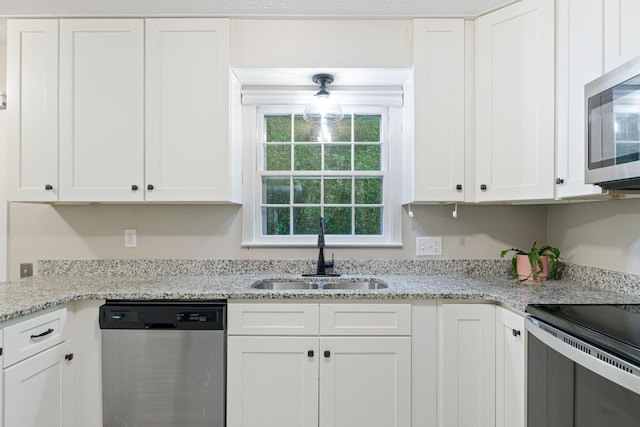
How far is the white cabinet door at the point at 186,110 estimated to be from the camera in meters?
2.00

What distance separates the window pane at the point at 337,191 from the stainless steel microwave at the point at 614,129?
4.38 feet

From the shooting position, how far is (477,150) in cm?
200

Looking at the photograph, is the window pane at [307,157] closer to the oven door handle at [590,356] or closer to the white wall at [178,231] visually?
the white wall at [178,231]

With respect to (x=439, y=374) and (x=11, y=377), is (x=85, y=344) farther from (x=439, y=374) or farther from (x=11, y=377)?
(x=439, y=374)

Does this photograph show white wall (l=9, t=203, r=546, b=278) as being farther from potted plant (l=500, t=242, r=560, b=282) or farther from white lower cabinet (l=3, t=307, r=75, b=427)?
white lower cabinet (l=3, t=307, r=75, b=427)

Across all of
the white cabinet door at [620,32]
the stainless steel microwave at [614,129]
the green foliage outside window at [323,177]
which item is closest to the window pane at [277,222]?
the green foliage outside window at [323,177]

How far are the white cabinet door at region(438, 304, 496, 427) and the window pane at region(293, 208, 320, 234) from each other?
1.00 metres

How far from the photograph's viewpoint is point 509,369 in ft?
5.28

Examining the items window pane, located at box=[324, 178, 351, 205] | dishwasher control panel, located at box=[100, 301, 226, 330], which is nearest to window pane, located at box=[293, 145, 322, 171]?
window pane, located at box=[324, 178, 351, 205]

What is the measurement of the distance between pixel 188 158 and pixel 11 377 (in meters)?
1.20

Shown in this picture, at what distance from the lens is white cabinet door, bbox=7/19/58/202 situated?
1992mm

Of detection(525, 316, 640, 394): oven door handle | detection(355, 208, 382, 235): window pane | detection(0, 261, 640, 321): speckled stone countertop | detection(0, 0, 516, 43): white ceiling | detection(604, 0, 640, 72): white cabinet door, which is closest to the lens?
detection(525, 316, 640, 394): oven door handle

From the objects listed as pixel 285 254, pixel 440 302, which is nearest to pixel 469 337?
pixel 440 302

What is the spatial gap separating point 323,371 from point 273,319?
0.34 metres
